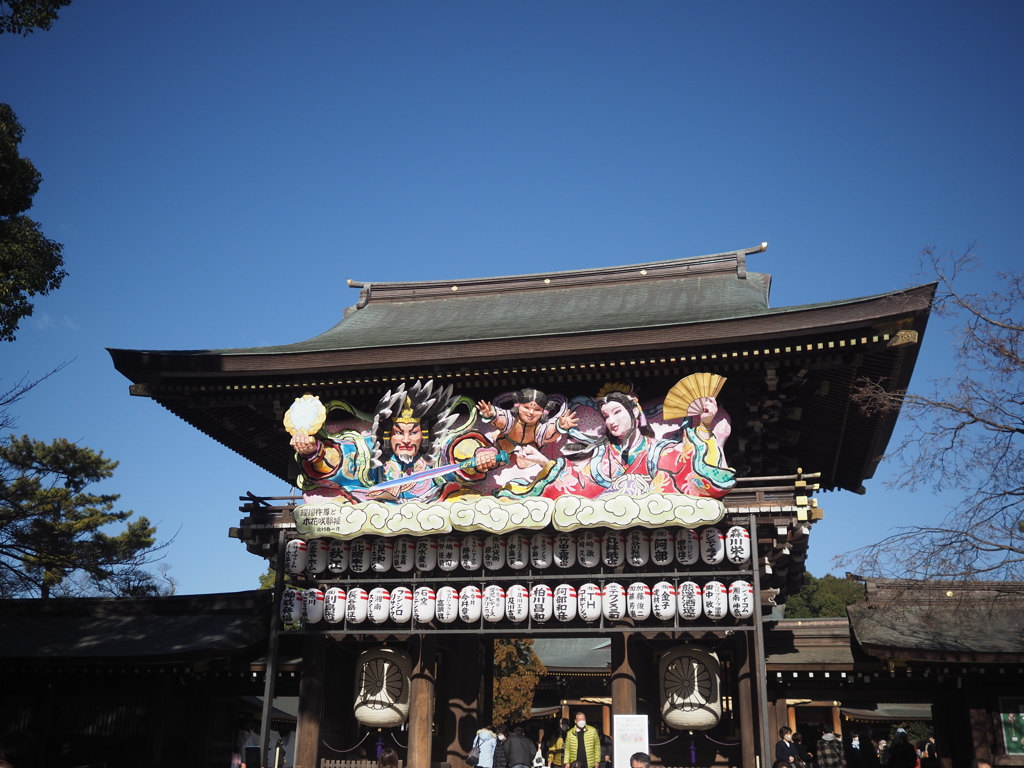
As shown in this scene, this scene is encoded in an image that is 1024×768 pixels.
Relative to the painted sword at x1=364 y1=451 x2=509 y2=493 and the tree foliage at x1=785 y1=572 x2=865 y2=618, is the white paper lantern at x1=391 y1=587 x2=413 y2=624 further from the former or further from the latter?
the tree foliage at x1=785 y1=572 x2=865 y2=618

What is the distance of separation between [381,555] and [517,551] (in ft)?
8.58

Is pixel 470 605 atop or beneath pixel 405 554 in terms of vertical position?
beneath

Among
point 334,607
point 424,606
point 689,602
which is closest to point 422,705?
point 424,606

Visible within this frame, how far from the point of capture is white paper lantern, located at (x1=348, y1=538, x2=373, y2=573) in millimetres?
16281

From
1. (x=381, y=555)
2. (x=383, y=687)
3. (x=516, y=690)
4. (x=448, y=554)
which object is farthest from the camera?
(x=516, y=690)

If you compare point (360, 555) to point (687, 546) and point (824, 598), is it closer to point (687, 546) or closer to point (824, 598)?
point (687, 546)

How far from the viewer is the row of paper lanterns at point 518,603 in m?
14.6

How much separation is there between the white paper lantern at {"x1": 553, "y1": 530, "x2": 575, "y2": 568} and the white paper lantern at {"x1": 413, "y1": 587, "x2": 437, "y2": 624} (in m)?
2.35

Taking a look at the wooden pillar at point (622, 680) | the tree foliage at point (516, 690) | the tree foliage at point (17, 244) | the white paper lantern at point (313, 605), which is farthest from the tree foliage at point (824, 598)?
the tree foliage at point (17, 244)

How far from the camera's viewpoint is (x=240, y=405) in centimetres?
1764

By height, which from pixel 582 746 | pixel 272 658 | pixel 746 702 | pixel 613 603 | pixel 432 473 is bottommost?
pixel 582 746

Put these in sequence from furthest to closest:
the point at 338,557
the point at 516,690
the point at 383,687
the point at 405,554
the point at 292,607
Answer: the point at 516,690 → the point at 383,687 → the point at 338,557 → the point at 405,554 → the point at 292,607

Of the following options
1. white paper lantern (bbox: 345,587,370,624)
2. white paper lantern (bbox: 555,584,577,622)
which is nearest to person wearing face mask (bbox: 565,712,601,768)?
white paper lantern (bbox: 555,584,577,622)

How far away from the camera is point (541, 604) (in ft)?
49.9
